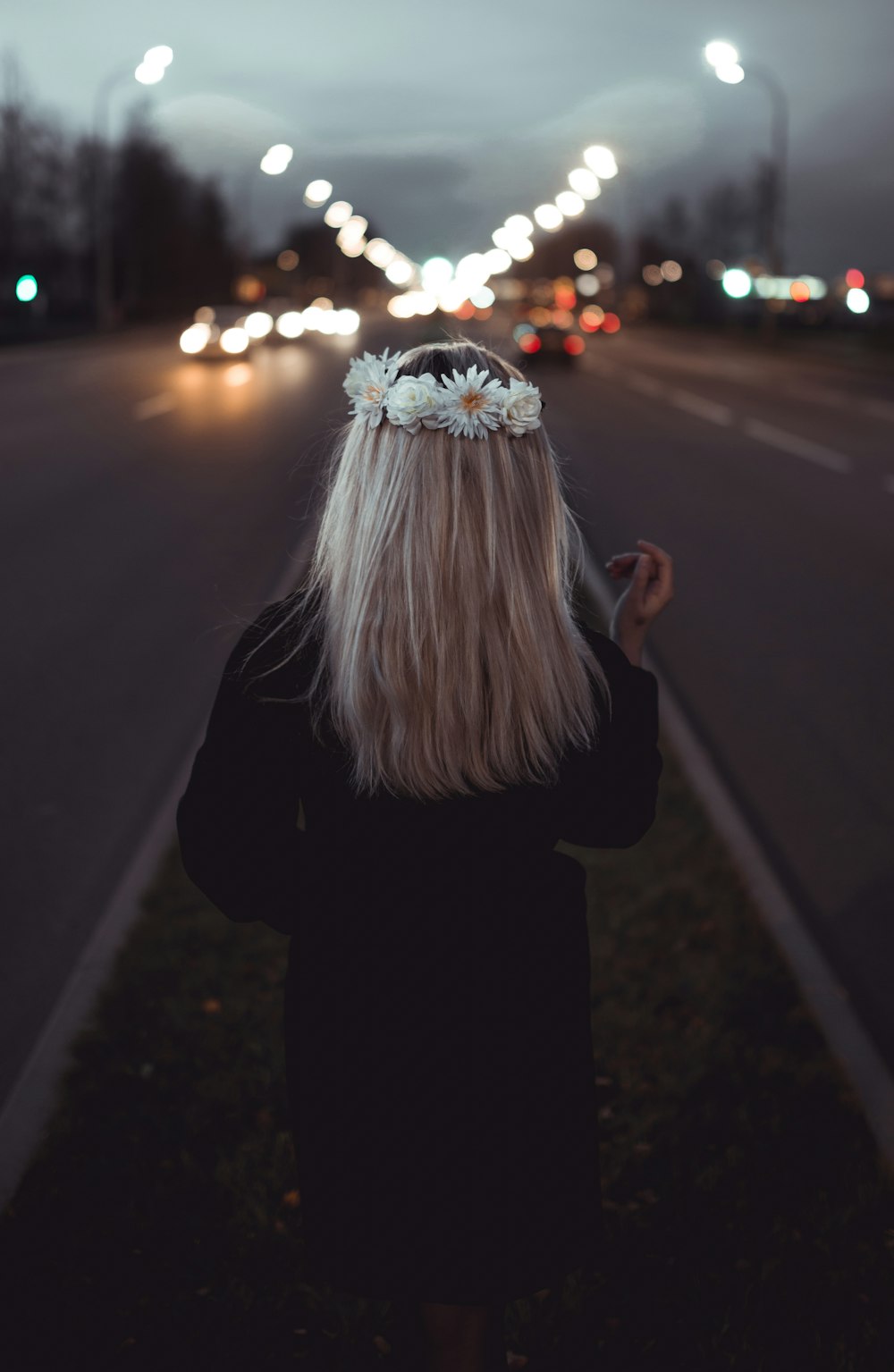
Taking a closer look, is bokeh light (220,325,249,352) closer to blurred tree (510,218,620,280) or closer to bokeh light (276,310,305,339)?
bokeh light (276,310,305,339)

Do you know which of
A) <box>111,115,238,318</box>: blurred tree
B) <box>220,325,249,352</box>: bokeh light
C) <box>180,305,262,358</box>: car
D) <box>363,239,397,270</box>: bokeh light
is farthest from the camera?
<box>111,115,238,318</box>: blurred tree

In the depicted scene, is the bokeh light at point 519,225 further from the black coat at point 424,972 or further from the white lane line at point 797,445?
the black coat at point 424,972

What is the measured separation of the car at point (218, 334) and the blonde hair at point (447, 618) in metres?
36.8

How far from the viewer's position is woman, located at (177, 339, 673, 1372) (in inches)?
74.5

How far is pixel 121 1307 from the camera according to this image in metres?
2.80

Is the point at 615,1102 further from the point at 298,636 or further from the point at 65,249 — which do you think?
the point at 65,249

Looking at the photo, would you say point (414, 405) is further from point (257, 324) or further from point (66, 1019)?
point (257, 324)

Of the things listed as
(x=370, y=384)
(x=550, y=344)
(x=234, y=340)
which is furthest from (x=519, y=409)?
(x=550, y=344)

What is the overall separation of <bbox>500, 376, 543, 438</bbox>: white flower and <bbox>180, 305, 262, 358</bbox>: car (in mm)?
36844

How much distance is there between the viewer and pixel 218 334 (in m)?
37.4

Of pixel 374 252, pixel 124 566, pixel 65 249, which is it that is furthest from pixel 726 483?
pixel 65 249

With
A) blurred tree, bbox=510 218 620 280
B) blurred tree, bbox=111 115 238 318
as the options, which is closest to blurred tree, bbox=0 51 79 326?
blurred tree, bbox=111 115 238 318

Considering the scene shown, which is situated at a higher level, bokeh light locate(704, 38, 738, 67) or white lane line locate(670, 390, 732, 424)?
bokeh light locate(704, 38, 738, 67)

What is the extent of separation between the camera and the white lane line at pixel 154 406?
76.1 ft
